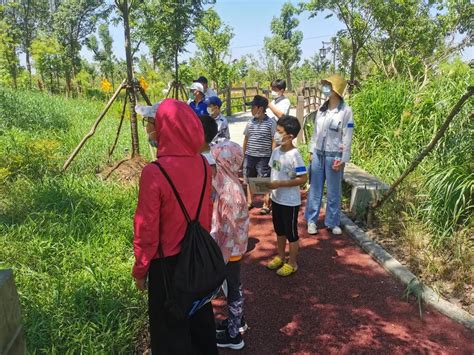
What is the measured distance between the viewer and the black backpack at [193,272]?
1.87 m

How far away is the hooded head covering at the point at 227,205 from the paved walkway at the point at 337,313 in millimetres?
841

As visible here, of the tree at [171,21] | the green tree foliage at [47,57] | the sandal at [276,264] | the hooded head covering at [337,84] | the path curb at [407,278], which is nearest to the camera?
the path curb at [407,278]

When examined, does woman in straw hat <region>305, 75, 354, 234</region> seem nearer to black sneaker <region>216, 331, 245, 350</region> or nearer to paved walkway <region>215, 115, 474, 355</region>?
paved walkway <region>215, 115, 474, 355</region>

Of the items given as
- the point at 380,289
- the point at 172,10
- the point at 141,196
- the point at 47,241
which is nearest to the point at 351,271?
the point at 380,289

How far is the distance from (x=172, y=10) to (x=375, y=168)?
966cm

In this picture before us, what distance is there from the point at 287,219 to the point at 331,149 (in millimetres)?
1268

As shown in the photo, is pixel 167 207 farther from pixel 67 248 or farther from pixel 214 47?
pixel 214 47

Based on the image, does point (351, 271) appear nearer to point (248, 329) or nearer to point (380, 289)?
point (380, 289)

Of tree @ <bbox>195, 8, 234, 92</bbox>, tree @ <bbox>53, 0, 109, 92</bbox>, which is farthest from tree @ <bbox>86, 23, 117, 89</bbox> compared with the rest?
tree @ <bbox>195, 8, 234, 92</bbox>

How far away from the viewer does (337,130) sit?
4172mm

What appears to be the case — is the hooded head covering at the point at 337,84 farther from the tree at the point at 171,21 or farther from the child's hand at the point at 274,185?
the tree at the point at 171,21

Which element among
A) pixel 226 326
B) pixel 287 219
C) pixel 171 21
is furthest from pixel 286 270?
pixel 171 21

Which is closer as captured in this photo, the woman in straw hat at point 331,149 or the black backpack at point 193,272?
the black backpack at point 193,272

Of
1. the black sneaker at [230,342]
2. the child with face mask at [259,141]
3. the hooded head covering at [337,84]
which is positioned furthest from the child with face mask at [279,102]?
the black sneaker at [230,342]
